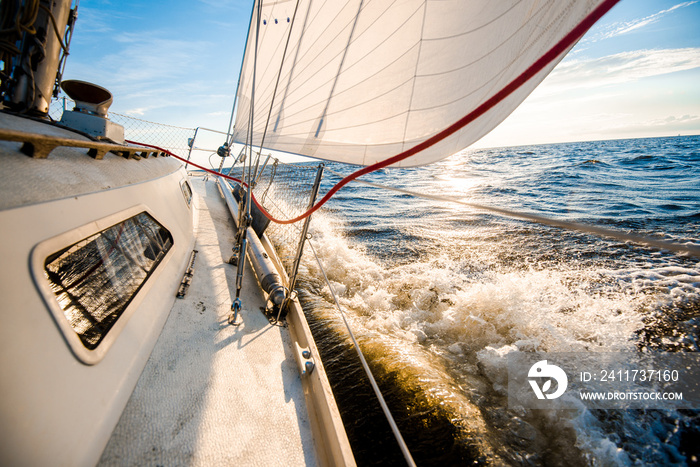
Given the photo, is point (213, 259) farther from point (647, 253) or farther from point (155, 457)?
point (647, 253)

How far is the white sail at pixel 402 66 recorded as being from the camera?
1368 mm

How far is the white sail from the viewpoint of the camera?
4.49ft

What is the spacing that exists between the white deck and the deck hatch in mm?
439

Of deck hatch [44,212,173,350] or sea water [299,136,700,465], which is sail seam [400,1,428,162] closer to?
deck hatch [44,212,173,350]

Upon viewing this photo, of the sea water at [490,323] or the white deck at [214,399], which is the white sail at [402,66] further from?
the sea water at [490,323]

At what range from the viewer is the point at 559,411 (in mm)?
2338

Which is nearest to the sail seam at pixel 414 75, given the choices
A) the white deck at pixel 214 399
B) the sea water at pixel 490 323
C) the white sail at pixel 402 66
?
the white sail at pixel 402 66

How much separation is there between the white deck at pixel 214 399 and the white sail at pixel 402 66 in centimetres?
173

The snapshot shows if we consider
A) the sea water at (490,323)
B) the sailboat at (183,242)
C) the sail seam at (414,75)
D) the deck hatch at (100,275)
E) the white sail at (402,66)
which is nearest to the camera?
the sailboat at (183,242)

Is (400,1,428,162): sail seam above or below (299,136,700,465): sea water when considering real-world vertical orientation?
above

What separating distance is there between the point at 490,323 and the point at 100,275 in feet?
12.2

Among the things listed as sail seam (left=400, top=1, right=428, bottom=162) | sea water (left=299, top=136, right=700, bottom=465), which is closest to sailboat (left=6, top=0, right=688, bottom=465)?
sail seam (left=400, top=1, right=428, bottom=162)

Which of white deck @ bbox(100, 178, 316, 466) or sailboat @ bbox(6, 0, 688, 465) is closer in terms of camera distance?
sailboat @ bbox(6, 0, 688, 465)

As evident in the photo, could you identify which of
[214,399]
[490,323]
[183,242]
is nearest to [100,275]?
[214,399]
